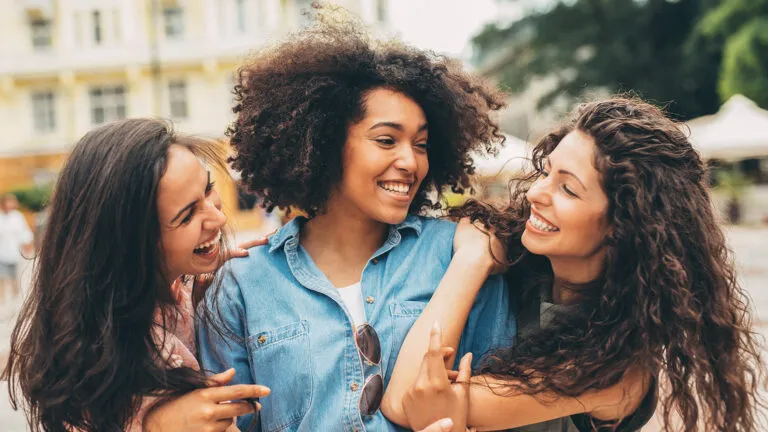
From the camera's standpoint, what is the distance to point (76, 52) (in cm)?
2433

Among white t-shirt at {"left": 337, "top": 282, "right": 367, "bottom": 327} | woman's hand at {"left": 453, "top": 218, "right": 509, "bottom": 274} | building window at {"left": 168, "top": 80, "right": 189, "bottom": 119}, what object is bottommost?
white t-shirt at {"left": 337, "top": 282, "right": 367, "bottom": 327}

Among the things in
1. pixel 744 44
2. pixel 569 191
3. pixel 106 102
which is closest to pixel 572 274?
pixel 569 191

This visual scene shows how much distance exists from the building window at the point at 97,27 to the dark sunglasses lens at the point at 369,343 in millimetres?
25037

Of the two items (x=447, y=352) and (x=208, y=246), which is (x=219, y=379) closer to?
(x=208, y=246)

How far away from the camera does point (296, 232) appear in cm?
239

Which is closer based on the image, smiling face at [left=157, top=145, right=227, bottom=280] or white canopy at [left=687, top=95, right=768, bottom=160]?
smiling face at [left=157, top=145, right=227, bottom=280]

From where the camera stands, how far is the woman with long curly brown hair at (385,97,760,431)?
191 centimetres

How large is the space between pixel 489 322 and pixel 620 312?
0.44m

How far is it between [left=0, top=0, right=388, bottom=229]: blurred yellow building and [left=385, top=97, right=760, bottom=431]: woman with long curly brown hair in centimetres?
2278

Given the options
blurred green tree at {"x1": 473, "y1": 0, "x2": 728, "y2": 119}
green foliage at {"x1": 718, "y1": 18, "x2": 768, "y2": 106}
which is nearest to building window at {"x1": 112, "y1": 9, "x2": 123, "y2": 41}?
blurred green tree at {"x1": 473, "y1": 0, "x2": 728, "y2": 119}

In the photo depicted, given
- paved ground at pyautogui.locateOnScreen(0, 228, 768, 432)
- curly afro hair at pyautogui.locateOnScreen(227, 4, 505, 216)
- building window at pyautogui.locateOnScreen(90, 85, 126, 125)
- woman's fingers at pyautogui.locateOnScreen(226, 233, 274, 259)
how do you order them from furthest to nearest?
building window at pyautogui.locateOnScreen(90, 85, 126, 125), paved ground at pyautogui.locateOnScreen(0, 228, 768, 432), curly afro hair at pyautogui.locateOnScreen(227, 4, 505, 216), woman's fingers at pyautogui.locateOnScreen(226, 233, 274, 259)

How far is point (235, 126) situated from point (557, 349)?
1.37 metres

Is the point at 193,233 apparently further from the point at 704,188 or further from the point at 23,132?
the point at 23,132

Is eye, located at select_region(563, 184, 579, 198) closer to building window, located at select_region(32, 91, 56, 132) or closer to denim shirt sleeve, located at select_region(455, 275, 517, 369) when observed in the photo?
denim shirt sleeve, located at select_region(455, 275, 517, 369)
